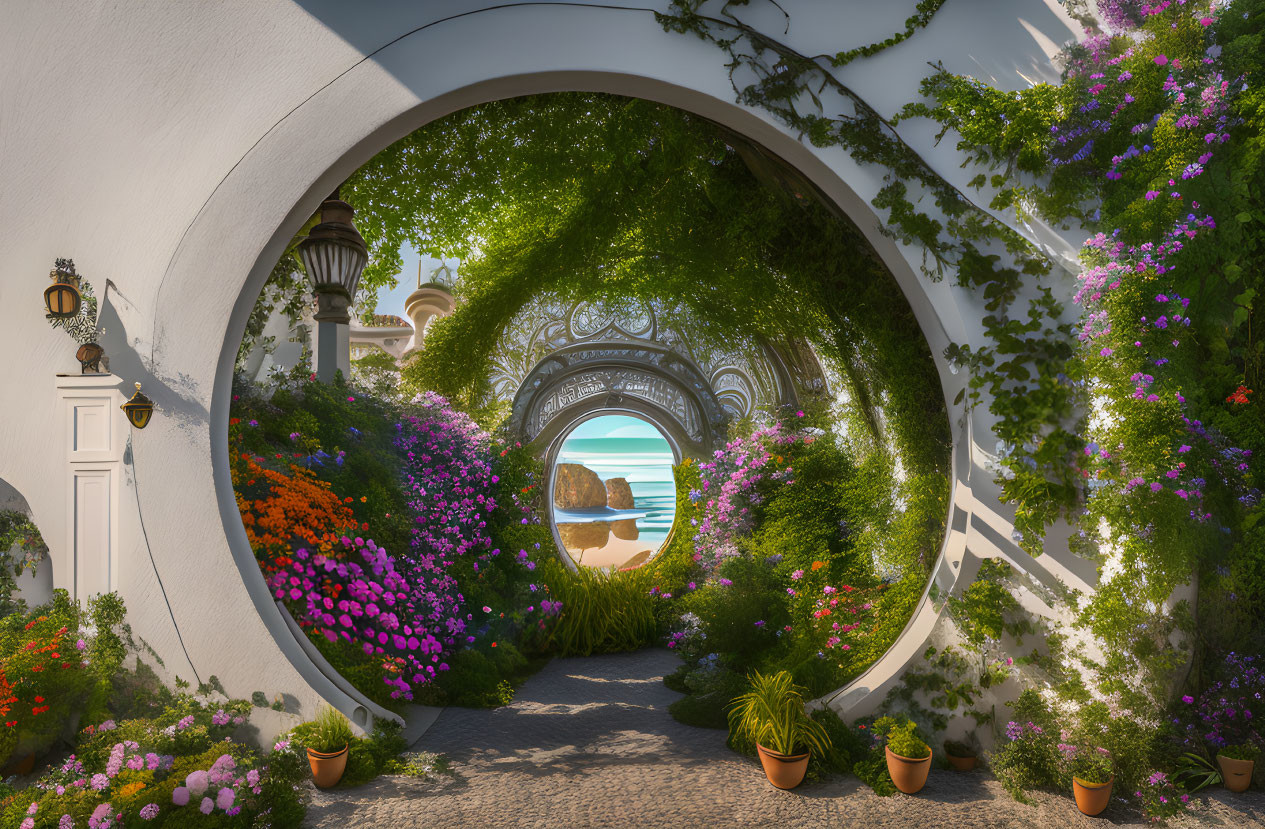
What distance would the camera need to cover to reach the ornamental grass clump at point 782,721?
10.6 ft

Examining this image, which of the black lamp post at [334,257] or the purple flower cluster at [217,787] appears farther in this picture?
the black lamp post at [334,257]

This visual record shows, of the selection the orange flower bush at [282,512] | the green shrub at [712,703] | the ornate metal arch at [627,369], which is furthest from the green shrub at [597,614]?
the orange flower bush at [282,512]

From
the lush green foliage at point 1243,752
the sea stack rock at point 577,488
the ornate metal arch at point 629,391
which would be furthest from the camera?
the sea stack rock at point 577,488

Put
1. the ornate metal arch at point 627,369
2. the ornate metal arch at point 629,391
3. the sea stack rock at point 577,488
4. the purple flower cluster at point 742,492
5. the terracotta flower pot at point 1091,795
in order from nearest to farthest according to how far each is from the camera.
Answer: the terracotta flower pot at point 1091,795 → the purple flower cluster at point 742,492 → the ornate metal arch at point 627,369 → the ornate metal arch at point 629,391 → the sea stack rock at point 577,488

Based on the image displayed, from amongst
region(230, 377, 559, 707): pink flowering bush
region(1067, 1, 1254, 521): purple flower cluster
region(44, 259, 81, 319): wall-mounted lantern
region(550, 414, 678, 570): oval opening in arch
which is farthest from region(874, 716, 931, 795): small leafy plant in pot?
region(550, 414, 678, 570): oval opening in arch

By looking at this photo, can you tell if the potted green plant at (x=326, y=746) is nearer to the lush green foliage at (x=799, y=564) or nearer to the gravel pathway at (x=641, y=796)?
the gravel pathway at (x=641, y=796)

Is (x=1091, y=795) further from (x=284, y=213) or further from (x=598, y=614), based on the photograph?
(x=284, y=213)

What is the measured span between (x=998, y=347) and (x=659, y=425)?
577 cm

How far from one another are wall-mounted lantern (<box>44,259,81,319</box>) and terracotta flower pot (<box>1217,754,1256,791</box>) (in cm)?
568

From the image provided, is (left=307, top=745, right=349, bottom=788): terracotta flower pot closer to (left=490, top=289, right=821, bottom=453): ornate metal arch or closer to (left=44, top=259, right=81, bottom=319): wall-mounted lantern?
(left=44, top=259, right=81, bottom=319): wall-mounted lantern

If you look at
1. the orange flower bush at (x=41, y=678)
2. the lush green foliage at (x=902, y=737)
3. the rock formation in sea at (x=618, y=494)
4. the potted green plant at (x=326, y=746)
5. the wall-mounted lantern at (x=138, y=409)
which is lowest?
the lush green foliage at (x=902, y=737)

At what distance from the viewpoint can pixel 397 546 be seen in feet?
15.0

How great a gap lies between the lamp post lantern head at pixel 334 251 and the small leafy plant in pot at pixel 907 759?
4.02 meters

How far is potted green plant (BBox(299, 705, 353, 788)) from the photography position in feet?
9.83
